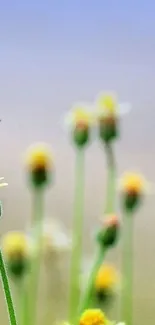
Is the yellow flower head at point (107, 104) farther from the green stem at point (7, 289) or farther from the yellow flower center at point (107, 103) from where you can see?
the green stem at point (7, 289)

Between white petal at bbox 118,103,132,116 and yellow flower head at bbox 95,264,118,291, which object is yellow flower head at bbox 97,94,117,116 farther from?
yellow flower head at bbox 95,264,118,291

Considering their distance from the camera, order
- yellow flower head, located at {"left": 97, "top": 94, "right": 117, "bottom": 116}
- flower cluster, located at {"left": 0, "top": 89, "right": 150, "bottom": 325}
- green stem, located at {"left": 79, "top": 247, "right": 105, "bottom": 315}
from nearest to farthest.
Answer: green stem, located at {"left": 79, "top": 247, "right": 105, "bottom": 315}
flower cluster, located at {"left": 0, "top": 89, "right": 150, "bottom": 325}
yellow flower head, located at {"left": 97, "top": 94, "right": 117, "bottom": 116}

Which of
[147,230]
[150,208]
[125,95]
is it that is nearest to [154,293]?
[147,230]

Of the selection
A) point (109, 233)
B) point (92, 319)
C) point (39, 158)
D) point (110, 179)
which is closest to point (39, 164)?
point (39, 158)

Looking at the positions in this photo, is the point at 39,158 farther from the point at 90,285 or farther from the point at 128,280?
the point at 90,285

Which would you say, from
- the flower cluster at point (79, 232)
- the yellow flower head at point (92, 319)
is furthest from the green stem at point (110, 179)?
the yellow flower head at point (92, 319)

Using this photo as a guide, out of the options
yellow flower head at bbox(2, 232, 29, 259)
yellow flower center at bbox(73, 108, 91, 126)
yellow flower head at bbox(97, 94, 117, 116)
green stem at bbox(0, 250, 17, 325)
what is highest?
yellow flower head at bbox(97, 94, 117, 116)

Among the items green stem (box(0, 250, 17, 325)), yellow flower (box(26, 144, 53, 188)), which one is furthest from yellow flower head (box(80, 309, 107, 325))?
yellow flower (box(26, 144, 53, 188))
